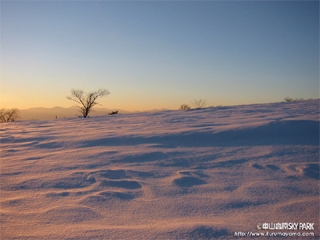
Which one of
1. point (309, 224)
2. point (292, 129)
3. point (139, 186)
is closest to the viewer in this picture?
point (309, 224)

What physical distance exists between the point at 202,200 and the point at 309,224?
2.67 ft

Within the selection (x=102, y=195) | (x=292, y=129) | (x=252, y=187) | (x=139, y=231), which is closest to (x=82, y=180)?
(x=102, y=195)

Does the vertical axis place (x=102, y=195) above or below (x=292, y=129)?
below

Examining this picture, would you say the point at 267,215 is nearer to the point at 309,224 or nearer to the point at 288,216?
the point at 288,216

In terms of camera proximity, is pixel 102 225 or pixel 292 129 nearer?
pixel 102 225

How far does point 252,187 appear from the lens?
234cm

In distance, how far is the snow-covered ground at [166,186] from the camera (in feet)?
5.92

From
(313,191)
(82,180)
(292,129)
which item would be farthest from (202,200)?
(292,129)

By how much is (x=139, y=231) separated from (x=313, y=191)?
1.63m

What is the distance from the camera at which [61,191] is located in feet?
8.16

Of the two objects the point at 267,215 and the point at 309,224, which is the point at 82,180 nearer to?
the point at 267,215

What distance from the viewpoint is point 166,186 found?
2508 mm

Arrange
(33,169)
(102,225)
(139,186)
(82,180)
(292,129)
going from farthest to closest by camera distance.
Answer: (292,129), (33,169), (82,180), (139,186), (102,225)

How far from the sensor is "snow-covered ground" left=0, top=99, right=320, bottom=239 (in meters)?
1.80
